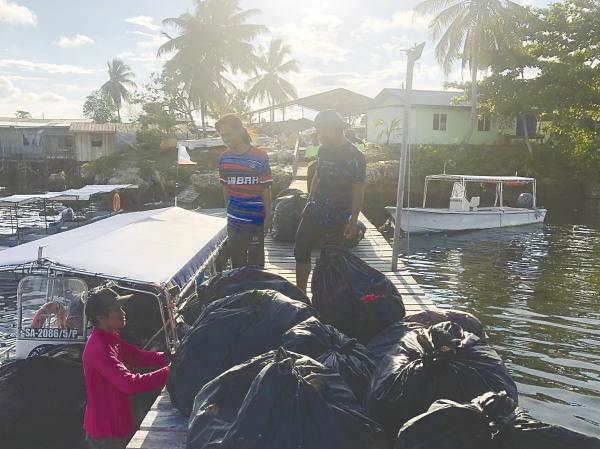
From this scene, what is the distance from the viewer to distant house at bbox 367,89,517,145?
35.6 m

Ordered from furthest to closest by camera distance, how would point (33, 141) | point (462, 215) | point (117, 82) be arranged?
point (117, 82) → point (33, 141) → point (462, 215)

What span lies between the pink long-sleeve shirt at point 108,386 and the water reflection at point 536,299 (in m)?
4.36

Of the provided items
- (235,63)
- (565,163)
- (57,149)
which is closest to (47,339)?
(565,163)

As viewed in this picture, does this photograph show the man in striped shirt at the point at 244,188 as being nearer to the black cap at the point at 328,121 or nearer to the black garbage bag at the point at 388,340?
the black cap at the point at 328,121

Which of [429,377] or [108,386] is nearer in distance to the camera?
[429,377]

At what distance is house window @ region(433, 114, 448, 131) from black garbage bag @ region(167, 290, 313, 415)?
3507 centimetres

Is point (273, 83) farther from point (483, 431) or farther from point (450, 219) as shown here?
point (483, 431)

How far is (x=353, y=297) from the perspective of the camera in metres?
3.89

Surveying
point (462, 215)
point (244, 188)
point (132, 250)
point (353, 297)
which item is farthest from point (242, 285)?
point (462, 215)

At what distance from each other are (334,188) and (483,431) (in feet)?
10.3

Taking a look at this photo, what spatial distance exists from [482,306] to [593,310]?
1.95m

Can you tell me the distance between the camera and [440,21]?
33.2m

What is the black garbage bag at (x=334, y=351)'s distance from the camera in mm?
2666

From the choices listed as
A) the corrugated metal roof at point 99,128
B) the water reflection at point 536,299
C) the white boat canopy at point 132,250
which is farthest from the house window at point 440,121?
the white boat canopy at point 132,250
